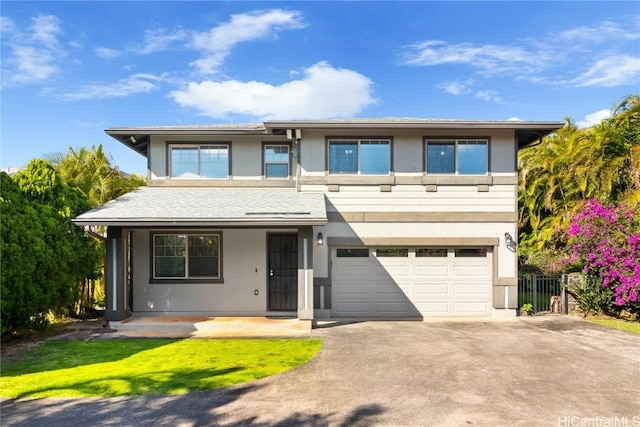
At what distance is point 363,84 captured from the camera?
76.9 feet

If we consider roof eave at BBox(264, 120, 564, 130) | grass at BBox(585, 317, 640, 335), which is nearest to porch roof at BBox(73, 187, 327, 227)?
roof eave at BBox(264, 120, 564, 130)

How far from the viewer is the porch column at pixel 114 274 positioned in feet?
33.3

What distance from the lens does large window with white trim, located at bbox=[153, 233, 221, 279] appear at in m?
11.4

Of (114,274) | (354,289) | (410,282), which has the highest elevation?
(114,274)

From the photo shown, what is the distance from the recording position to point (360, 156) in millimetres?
11477

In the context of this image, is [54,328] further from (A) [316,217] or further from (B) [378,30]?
(B) [378,30]

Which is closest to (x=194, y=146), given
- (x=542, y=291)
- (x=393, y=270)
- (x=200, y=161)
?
(x=200, y=161)

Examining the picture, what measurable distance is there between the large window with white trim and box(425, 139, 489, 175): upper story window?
7186mm

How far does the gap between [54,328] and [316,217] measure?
7.90m

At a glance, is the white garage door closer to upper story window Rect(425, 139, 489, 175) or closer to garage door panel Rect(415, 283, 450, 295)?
garage door panel Rect(415, 283, 450, 295)

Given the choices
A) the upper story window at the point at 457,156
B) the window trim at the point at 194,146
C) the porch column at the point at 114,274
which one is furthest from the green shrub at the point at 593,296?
the porch column at the point at 114,274

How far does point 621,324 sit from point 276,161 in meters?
11.4

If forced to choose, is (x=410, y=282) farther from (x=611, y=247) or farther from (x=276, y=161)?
(x=611, y=247)

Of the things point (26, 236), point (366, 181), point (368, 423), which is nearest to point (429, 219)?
point (366, 181)
